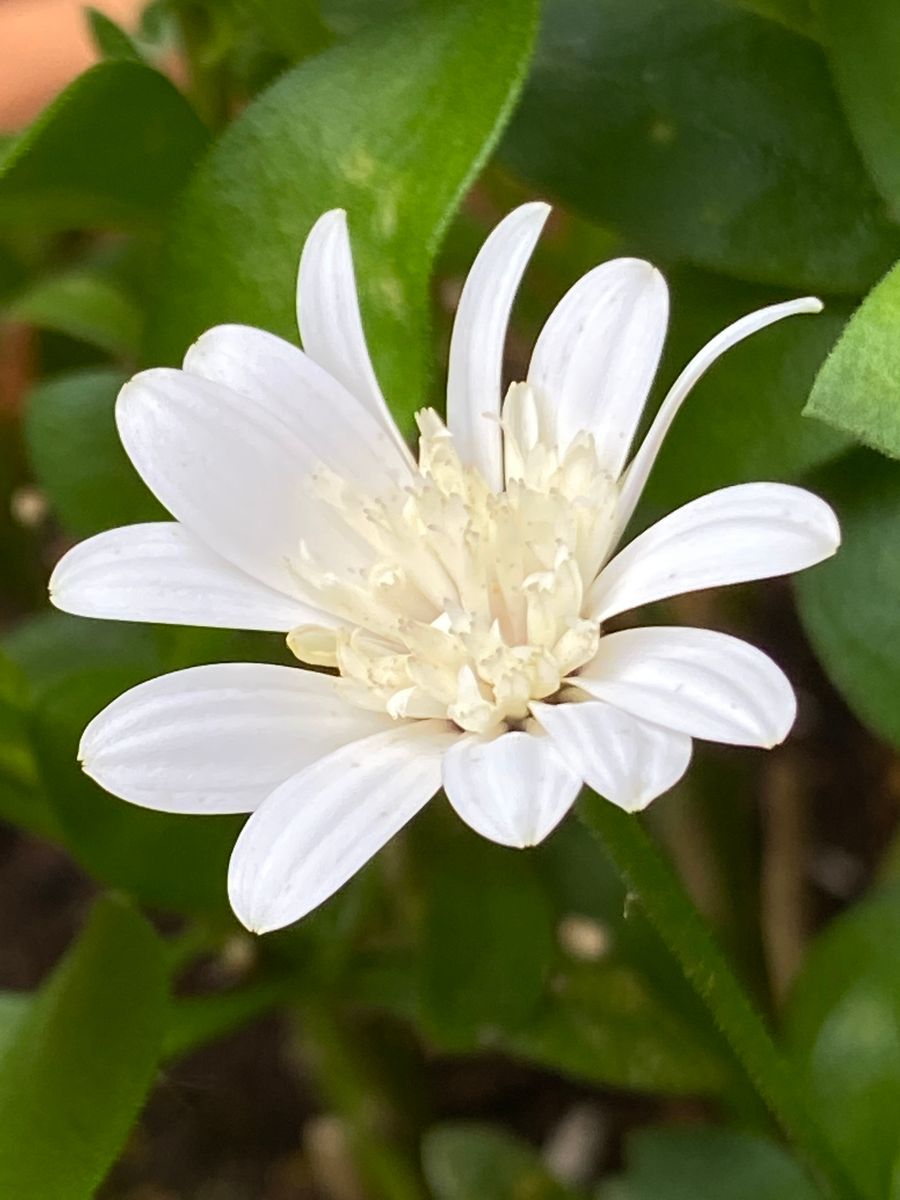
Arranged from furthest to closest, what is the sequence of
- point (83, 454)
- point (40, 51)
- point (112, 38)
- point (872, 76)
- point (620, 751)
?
1. point (40, 51)
2. point (83, 454)
3. point (112, 38)
4. point (872, 76)
5. point (620, 751)

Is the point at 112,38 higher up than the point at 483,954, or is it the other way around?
the point at 112,38

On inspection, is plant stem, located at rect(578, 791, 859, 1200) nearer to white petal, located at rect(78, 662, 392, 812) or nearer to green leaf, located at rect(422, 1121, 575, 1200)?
white petal, located at rect(78, 662, 392, 812)

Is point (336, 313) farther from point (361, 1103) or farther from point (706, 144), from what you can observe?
point (361, 1103)

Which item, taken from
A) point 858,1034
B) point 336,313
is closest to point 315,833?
point 336,313

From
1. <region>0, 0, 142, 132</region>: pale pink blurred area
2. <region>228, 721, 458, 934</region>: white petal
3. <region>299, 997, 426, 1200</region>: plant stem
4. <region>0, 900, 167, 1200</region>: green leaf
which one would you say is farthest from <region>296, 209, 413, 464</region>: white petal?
<region>0, 0, 142, 132</region>: pale pink blurred area

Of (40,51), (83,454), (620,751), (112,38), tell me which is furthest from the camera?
(40,51)

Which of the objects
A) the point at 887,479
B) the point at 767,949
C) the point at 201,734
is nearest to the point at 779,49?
the point at 887,479

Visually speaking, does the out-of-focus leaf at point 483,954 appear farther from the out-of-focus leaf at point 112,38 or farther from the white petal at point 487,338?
the out-of-focus leaf at point 112,38
